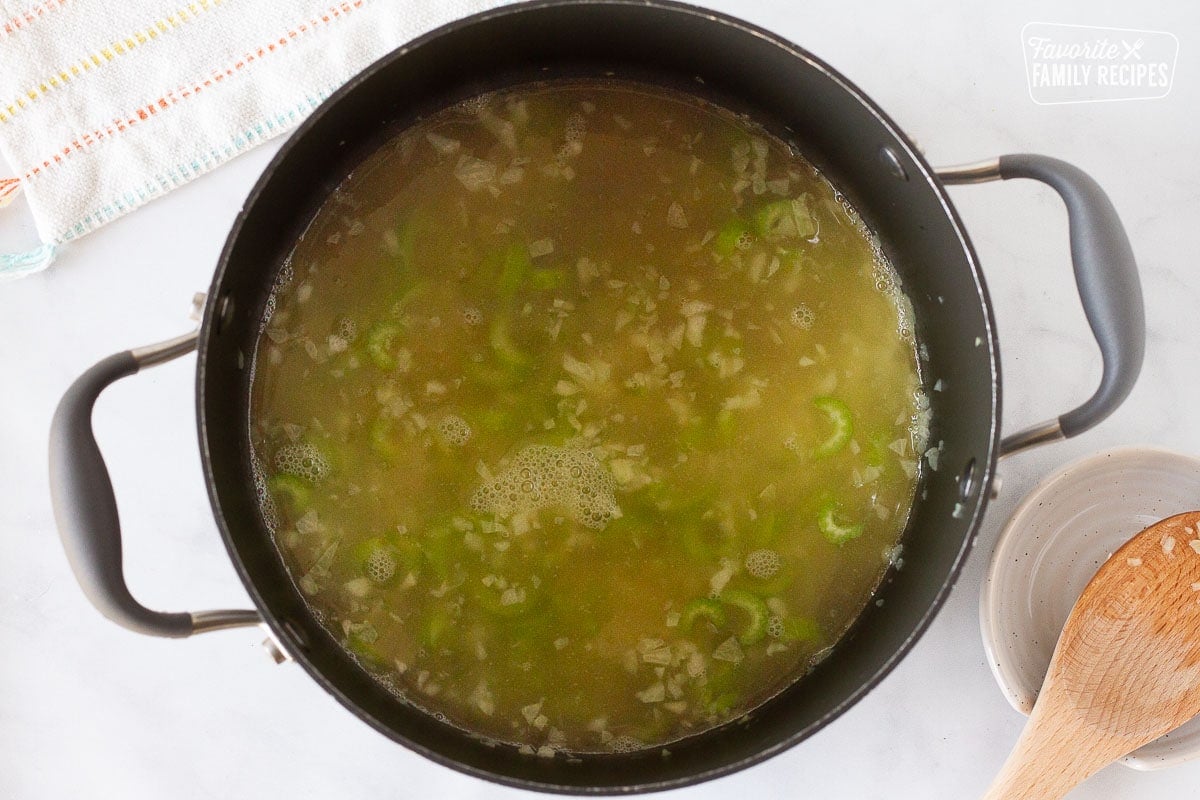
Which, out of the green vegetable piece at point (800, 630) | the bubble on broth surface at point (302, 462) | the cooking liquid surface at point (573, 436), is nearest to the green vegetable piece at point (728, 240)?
the cooking liquid surface at point (573, 436)

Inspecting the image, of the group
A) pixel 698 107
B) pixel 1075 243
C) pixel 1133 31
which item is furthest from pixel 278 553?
pixel 1133 31

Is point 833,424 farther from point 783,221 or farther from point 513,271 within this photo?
point 513,271

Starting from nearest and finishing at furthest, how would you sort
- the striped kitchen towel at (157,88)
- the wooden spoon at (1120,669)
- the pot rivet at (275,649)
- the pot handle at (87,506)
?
the pot handle at (87,506)
the pot rivet at (275,649)
the wooden spoon at (1120,669)
the striped kitchen towel at (157,88)

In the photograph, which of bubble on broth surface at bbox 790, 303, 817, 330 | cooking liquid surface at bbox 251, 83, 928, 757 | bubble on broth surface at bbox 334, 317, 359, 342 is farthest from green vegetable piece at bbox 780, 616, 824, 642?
bubble on broth surface at bbox 334, 317, 359, 342

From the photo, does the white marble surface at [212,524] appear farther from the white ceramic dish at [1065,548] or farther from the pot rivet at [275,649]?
the pot rivet at [275,649]

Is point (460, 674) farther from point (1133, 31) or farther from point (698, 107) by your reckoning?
point (1133, 31)

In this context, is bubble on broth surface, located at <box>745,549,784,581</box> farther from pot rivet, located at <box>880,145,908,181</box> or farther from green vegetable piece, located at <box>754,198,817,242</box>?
pot rivet, located at <box>880,145,908,181</box>

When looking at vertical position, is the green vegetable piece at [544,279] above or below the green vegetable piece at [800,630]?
above
